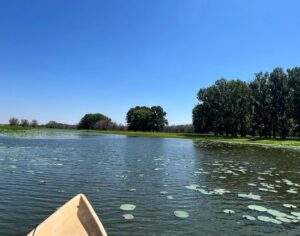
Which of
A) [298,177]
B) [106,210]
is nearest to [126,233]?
[106,210]

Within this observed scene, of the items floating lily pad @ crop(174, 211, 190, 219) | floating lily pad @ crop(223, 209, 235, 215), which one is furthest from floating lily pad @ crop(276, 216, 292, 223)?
floating lily pad @ crop(174, 211, 190, 219)

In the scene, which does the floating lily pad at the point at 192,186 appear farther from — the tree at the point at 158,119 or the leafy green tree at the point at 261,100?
the tree at the point at 158,119

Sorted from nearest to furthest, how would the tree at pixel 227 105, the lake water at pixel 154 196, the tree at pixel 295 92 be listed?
the lake water at pixel 154 196 → the tree at pixel 295 92 → the tree at pixel 227 105

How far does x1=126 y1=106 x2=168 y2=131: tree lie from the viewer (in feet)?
543

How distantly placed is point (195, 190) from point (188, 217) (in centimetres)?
466

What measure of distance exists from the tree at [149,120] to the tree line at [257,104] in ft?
182

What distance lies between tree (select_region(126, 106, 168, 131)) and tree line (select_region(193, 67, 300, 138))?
182 ft

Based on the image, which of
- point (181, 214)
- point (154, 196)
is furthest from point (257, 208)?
point (154, 196)

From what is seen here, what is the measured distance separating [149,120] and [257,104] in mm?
78961

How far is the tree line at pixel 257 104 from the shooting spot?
3477 inches

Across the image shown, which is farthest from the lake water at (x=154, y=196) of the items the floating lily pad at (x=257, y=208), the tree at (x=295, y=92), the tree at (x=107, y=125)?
the tree at (x=107, y=125)

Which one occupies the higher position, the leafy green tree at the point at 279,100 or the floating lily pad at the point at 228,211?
the leafy green tree at the point at 279,100

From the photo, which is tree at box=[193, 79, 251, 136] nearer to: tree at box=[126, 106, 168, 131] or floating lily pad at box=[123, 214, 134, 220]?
tree at box=[126, 106, 168, 131]

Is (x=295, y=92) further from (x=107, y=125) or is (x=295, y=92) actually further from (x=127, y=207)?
(x=107, y=125)
